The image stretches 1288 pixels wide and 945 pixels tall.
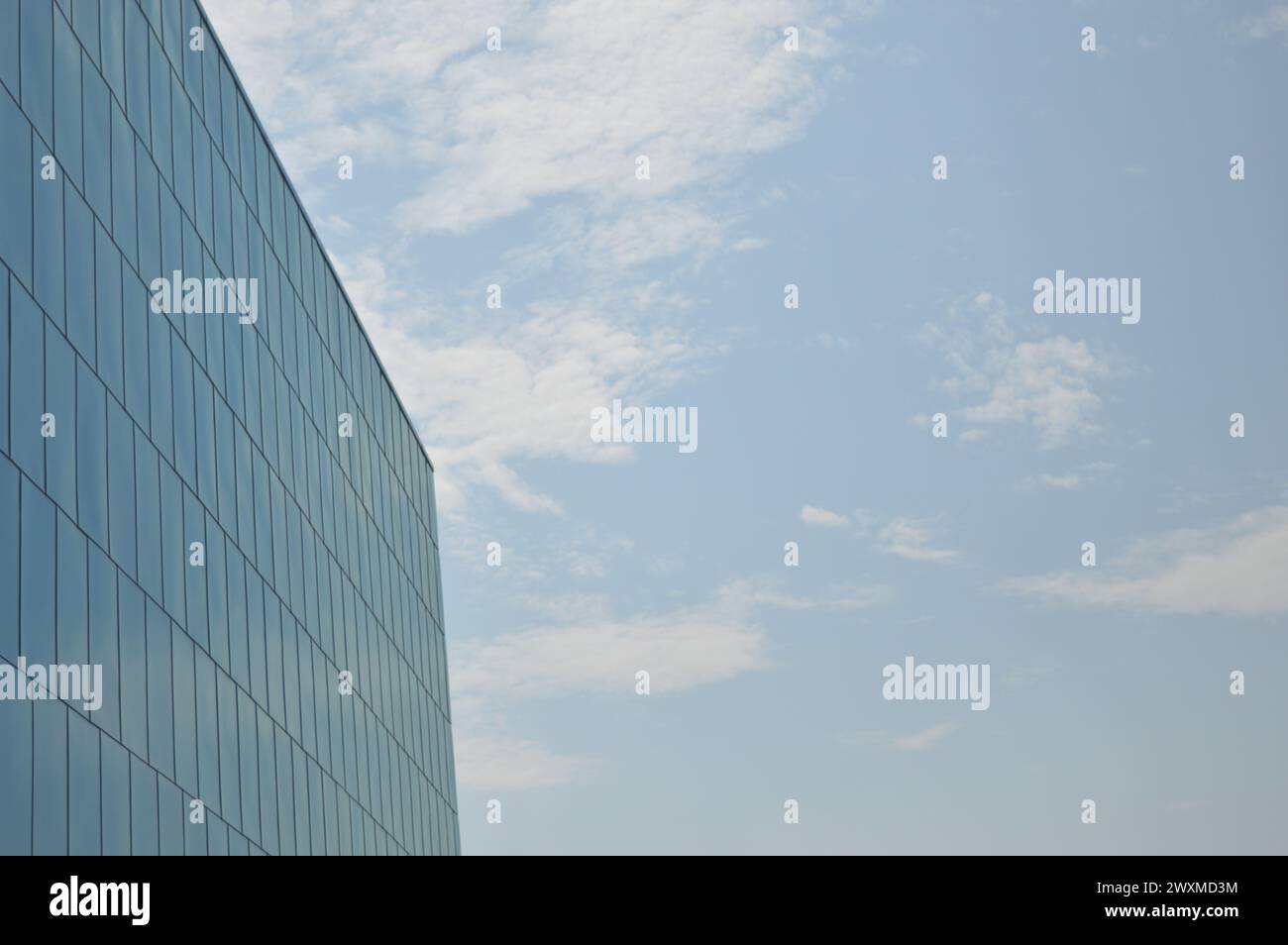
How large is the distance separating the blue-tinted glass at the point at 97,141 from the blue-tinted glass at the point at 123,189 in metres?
0.30

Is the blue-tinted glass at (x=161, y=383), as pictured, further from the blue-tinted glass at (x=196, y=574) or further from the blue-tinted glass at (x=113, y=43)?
the blue-tinted glass at (x=113, y=43)

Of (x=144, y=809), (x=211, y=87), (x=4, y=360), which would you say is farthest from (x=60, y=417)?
(x=211, y=87)

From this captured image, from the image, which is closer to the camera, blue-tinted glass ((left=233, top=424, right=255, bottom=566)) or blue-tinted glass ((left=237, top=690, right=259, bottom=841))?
blue-tinted glass ((left=237, top=690, right=259, bottom=841))

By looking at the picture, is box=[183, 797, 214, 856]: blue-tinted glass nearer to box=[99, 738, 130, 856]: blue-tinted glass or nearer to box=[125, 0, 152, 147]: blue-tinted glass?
box=[99, 738, 130, 856]: blue-tinted glass

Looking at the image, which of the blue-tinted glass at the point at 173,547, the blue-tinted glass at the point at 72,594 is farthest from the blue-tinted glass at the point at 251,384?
the blue-tinted glass at the point at 72,594

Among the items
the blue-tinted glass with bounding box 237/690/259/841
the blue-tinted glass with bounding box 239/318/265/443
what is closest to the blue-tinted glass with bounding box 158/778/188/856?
the blue-tinted glass with bounding box 237/690/259/841

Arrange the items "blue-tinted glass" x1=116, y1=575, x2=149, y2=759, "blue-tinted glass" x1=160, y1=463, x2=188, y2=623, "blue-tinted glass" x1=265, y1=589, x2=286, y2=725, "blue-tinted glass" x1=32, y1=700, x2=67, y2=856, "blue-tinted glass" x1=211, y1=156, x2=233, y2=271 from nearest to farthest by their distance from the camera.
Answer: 1. "blue-tinted glass" x1=32, y1=700, x2=67, y2=856
2. "blue-tinted glass" x1=116, y1=575, x2=149, y2=759
3. "blue-tinted glass" x1=160, y1=463, x2=188, y2=623
4. "blue-tinted glass" x1=211, y1=156, x2=233, y2=271
5. "blue-tinted glass" x1=265, y1=589, x2=286, y2=725

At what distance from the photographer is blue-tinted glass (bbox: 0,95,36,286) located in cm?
2572

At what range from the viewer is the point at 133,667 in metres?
29.3

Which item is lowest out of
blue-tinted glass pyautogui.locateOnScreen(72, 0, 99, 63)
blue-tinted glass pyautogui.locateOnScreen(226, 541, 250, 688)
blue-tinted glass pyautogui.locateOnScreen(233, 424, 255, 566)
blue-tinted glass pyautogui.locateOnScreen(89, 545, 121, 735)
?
blue-tinted glass pyautogui.locateOnScreen(89, 545, 121, 735)

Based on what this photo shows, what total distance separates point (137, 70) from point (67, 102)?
535cm

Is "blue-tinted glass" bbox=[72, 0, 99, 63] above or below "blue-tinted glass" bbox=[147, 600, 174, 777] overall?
above

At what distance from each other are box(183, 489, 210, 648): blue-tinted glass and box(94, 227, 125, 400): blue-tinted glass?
4.38m
